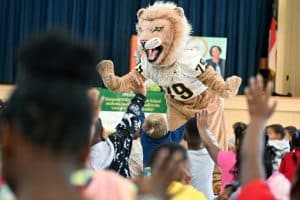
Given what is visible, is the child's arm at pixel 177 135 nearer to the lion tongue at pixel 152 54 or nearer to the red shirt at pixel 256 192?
the lion tongue at pixel 152 54

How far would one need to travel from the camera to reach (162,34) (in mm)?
5172

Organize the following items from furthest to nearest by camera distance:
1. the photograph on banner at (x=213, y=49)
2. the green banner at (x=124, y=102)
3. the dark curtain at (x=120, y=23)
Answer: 1. the dark curtain at (x=120, y=23)
2. the photograph on banner at (x=213, y=49)
3. the green banner at (x=124, y=102)

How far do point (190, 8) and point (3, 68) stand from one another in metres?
3.03

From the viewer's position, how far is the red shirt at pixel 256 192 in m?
1.60

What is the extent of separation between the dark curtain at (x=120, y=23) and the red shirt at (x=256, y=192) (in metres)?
8.60

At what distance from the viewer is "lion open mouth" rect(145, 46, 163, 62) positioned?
16.5 ft

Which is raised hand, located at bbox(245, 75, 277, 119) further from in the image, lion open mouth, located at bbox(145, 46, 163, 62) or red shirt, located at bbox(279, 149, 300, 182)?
lion open mouth, located at bbox(145, 46, 163, 62)

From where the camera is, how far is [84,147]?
107 cm

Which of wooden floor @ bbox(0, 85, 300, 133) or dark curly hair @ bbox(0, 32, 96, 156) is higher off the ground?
dark curly hair @ bbox(0, 32, 96, 156)

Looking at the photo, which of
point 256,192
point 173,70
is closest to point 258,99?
point 256,192

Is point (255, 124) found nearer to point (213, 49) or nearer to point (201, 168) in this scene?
point (201, 168)

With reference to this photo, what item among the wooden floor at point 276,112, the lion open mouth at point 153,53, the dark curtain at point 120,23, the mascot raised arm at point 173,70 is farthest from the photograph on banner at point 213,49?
the lion open mouth at point 153,53

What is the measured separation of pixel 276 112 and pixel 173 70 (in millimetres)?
3718

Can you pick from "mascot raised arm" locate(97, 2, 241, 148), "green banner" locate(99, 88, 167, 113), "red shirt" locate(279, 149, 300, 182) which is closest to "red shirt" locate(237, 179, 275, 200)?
"red shirt" locate(279, 149, 300, 182)
